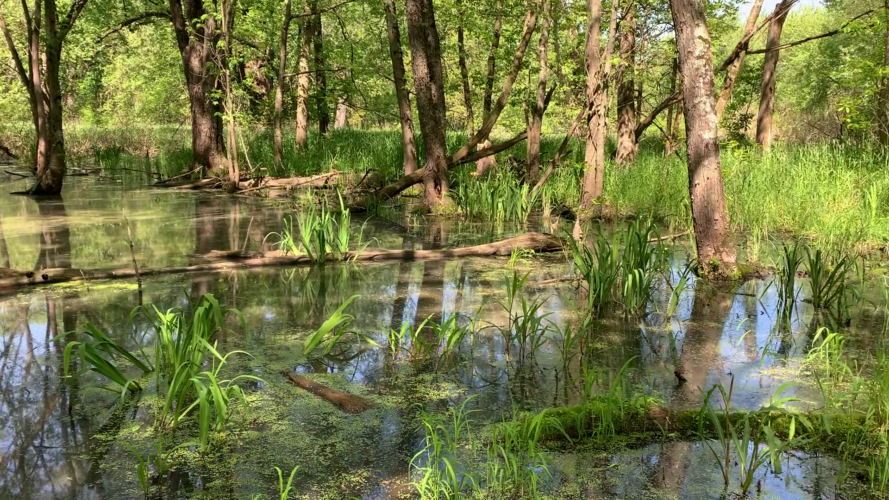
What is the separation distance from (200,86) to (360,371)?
453 inches

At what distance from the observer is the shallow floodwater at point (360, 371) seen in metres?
2.38

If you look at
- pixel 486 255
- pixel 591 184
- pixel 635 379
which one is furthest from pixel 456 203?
pixel 635 379

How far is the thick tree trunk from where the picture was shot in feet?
16.3

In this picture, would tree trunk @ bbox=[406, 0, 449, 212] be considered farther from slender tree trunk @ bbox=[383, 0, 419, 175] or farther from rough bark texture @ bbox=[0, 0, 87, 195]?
rough bark texture @ bbox=[0, 0, 87, 195]

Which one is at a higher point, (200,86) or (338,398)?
(200,86)

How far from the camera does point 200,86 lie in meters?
13.3

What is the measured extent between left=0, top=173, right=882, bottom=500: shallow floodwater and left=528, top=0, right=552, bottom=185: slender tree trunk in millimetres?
3554

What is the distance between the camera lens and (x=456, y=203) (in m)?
9.40

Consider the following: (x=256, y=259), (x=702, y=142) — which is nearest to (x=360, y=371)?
(x=256, y=259)

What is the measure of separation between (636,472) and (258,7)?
14093 millimetres

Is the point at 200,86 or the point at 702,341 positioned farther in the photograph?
the point at 200,86

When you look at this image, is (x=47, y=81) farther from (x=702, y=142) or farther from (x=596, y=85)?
(x=702, y=142)

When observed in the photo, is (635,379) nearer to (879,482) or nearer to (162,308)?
(879,482)

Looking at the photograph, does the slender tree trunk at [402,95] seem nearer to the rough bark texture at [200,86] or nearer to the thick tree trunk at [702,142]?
the rough bark texture at [200,86]
